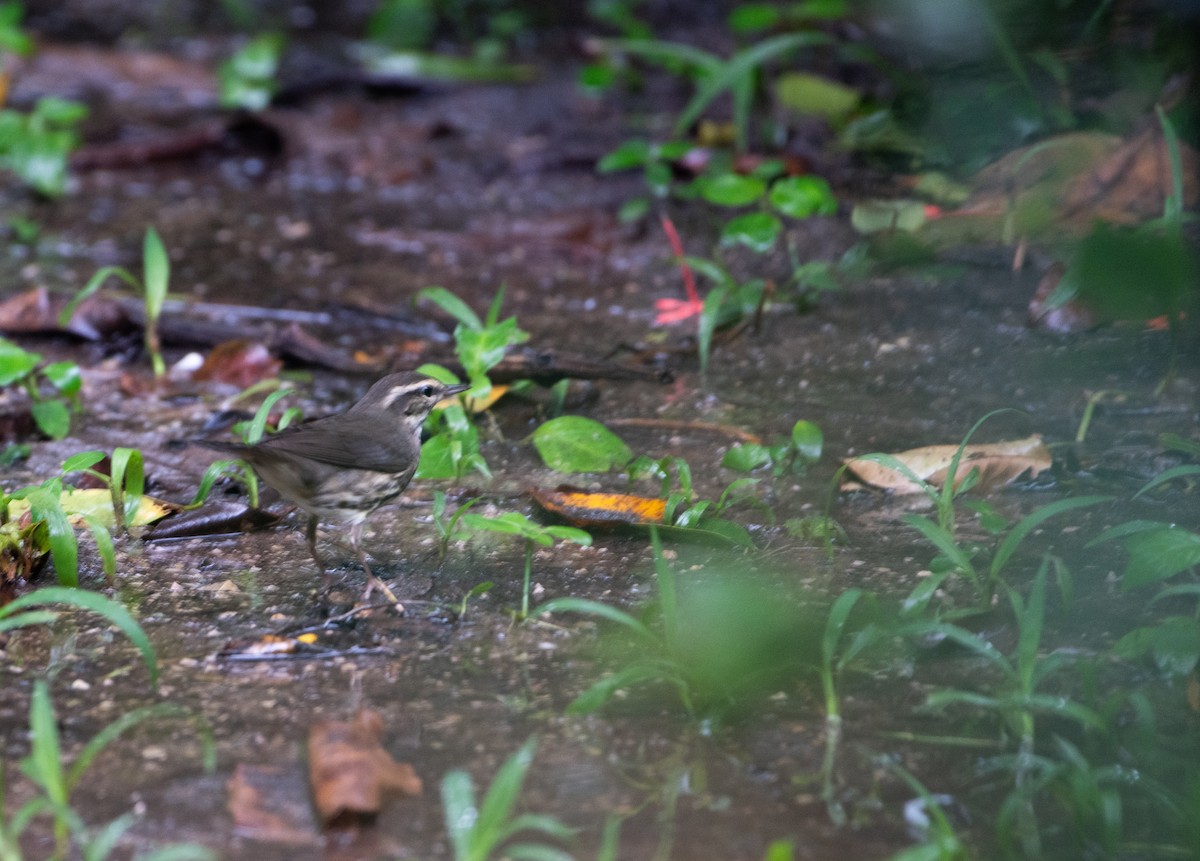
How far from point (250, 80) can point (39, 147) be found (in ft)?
5.78

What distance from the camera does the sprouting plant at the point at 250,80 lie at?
8.72 meters

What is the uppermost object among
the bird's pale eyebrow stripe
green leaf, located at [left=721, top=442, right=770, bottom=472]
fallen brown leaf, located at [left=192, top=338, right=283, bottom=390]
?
the bird's pale eyebrow stripe

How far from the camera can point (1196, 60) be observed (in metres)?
2.46

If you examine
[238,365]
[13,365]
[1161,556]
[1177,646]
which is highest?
[1161,556]

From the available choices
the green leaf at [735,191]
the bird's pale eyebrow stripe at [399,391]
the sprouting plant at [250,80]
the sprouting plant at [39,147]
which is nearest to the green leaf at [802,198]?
the green leaf at [735,191]

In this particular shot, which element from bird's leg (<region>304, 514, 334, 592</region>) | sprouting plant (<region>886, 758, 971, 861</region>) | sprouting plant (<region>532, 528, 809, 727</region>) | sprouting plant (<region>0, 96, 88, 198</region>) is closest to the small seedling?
bird's leg (<region>304, 514, 334, 592</region>)

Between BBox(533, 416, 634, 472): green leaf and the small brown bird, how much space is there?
17.0 inches

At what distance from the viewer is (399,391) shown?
427cm

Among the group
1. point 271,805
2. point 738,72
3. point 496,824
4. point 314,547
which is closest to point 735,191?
point 738,72

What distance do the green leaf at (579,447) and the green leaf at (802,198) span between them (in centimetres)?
187

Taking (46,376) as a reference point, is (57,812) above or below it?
above

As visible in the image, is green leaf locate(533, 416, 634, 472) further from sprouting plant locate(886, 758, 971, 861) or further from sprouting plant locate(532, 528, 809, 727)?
sprouting plant locate(886, 758, 971, 861)

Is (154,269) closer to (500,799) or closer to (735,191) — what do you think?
(735,191)

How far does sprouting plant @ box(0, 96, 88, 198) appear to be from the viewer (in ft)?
24.5
